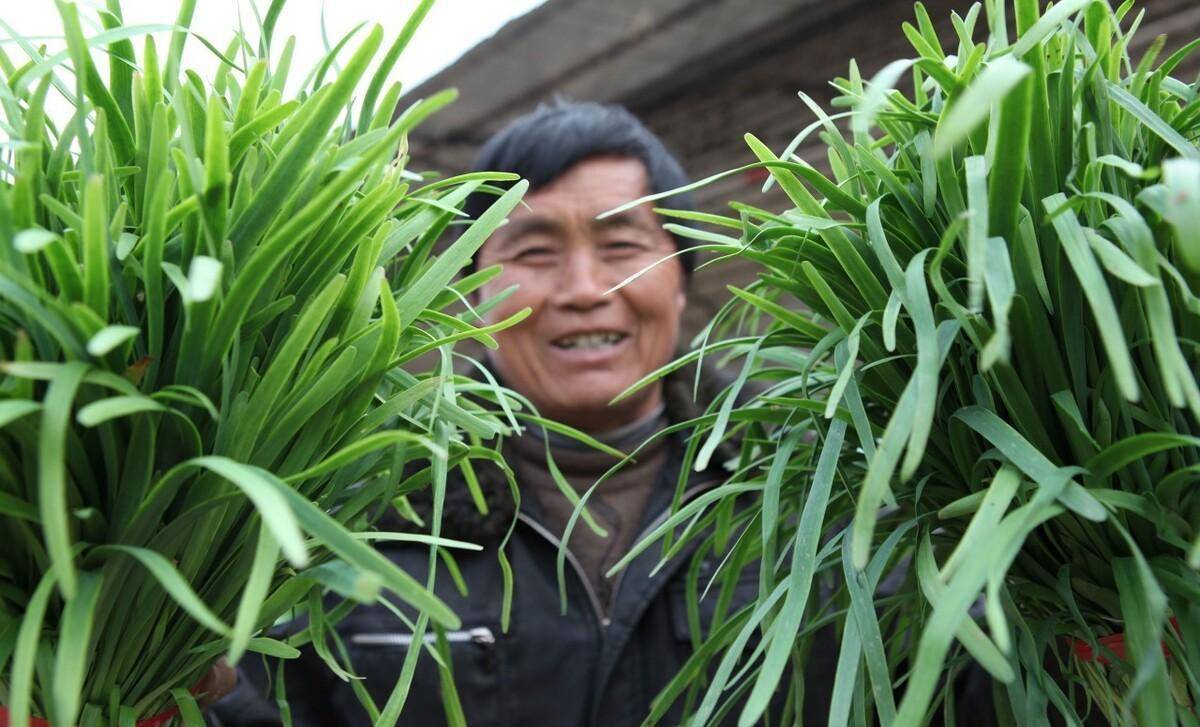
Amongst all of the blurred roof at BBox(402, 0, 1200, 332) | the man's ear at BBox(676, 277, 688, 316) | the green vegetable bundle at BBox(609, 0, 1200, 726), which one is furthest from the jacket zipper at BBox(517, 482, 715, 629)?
the blurred roof at BBox(402, 0, 1200, 332)

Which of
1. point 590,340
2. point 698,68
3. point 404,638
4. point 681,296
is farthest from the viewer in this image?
point 698,68

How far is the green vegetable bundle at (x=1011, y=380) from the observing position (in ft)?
0.96

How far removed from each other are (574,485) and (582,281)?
24 centimetres

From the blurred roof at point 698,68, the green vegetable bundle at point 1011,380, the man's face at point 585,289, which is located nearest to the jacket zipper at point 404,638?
the man's face at point 585,289

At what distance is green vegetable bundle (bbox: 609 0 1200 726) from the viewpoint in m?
0.29

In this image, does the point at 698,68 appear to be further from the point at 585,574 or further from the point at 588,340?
the point at 585,574

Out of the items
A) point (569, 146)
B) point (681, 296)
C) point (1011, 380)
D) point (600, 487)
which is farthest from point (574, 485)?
point (1011, 380)

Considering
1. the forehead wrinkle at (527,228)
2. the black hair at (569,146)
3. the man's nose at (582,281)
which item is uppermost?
the black hair at (569,146)

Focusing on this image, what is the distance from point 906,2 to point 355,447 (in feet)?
4.72

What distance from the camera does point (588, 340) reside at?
1.04 m

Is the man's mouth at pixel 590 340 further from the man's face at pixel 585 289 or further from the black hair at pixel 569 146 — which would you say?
the black hair at pixel 569 146

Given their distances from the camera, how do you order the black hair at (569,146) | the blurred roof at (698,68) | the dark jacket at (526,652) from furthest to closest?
the blurred roof at (698,68) → the black hair at (569,146) → the dark jacket at (526,652)

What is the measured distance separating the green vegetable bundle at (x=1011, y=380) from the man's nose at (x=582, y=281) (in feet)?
1.81

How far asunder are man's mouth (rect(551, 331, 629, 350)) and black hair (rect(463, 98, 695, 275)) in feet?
0.44
